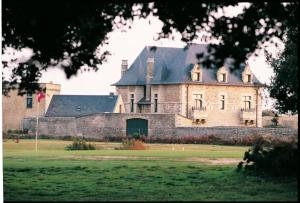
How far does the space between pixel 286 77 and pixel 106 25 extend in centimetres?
252

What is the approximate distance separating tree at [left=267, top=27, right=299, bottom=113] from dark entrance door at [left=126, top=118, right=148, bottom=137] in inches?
286

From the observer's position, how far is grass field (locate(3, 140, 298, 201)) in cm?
557

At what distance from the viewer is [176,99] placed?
49.0 ft

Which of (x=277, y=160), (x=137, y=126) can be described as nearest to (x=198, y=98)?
(x=137, y=126)

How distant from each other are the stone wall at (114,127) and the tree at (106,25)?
487 centimetres

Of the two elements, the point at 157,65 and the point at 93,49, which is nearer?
the point at 93,49

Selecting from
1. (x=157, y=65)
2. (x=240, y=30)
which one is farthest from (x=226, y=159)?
(x=157, y=65)

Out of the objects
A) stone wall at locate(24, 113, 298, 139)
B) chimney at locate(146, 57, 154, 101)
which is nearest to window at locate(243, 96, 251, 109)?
stone wall at locate(24, 113, 298, 139)

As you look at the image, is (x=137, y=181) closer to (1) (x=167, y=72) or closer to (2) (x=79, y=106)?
(2) (x=79, y=106)

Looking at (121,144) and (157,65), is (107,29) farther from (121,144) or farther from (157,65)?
(157,65)

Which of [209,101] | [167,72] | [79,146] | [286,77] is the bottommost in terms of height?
[79,146]

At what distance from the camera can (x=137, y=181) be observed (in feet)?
21.7

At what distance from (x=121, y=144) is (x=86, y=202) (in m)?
7.17

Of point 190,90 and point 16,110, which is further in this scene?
point 190,90
